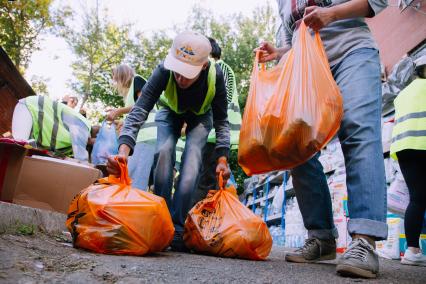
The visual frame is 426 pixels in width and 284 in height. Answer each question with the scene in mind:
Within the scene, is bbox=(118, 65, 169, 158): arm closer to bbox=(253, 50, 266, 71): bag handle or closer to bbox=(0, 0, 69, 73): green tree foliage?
bbox=(253, 50, 266, 71): bag handle

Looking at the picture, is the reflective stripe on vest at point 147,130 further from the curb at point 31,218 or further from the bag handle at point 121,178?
the bag handle at point 121,178

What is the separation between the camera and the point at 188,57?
231 centimetres

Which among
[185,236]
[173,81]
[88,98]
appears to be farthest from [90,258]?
[88,98]

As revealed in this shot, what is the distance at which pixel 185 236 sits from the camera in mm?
2332

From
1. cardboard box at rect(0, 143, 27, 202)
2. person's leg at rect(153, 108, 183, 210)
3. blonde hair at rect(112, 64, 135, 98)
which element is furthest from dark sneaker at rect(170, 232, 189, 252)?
blonde hair at rect(112, 64, 135, 98)

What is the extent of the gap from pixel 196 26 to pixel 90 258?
761 inches

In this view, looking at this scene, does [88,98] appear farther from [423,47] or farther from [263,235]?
[263,235]

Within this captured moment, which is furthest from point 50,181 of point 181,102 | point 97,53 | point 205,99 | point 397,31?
point 97,53

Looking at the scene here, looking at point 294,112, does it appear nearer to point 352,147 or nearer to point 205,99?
point 352,147

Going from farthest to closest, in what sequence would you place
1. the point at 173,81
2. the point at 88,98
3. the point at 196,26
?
the point at 196,26, the point at 88,98, the point at 173,81

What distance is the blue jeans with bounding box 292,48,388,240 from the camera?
1.61 metres

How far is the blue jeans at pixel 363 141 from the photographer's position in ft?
5.29

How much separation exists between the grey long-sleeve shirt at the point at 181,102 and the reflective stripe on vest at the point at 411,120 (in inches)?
47.9

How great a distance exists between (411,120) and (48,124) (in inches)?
120
